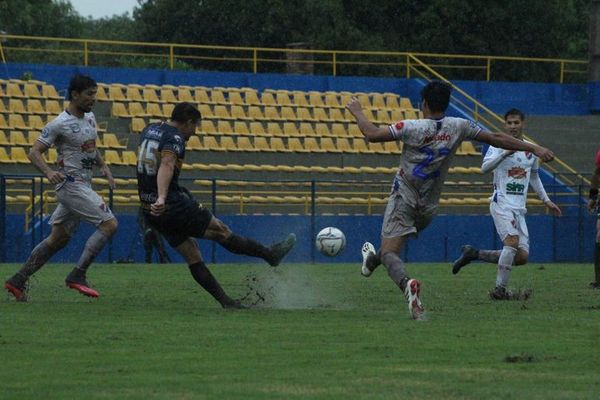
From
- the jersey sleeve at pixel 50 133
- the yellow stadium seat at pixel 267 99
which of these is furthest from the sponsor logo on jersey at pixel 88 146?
the yellow stadium seat at pixel 267 99

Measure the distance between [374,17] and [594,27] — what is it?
1951 centimetres

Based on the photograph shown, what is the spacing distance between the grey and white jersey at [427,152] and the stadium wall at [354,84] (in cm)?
2350

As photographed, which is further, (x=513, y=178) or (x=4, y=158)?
(x=4, y=158)

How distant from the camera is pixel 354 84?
3859 centimetres

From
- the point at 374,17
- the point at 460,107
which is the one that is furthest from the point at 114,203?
the point at 374,17

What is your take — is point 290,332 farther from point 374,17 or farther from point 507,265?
point 374,17

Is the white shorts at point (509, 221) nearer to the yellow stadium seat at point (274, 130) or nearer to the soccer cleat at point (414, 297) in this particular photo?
the soccer cleat at point (414, 297)

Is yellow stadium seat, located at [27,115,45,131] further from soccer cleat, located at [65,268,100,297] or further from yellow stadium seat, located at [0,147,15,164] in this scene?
soccer cleat, located at [65,268,100,297]

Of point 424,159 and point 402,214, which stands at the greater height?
point 424,159

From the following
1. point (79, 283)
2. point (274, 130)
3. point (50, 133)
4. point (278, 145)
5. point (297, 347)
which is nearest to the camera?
point (297, 347)

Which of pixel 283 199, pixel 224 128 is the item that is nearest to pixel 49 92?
pixel 224 128

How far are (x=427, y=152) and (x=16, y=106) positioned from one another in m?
21.4

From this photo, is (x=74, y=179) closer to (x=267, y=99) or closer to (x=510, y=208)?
(x=510, y=208)

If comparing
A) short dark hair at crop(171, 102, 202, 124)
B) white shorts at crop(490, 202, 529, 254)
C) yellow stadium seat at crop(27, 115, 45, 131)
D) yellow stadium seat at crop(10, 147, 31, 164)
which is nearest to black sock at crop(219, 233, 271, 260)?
short dark hair at crop(171, 102, 202, 124)
